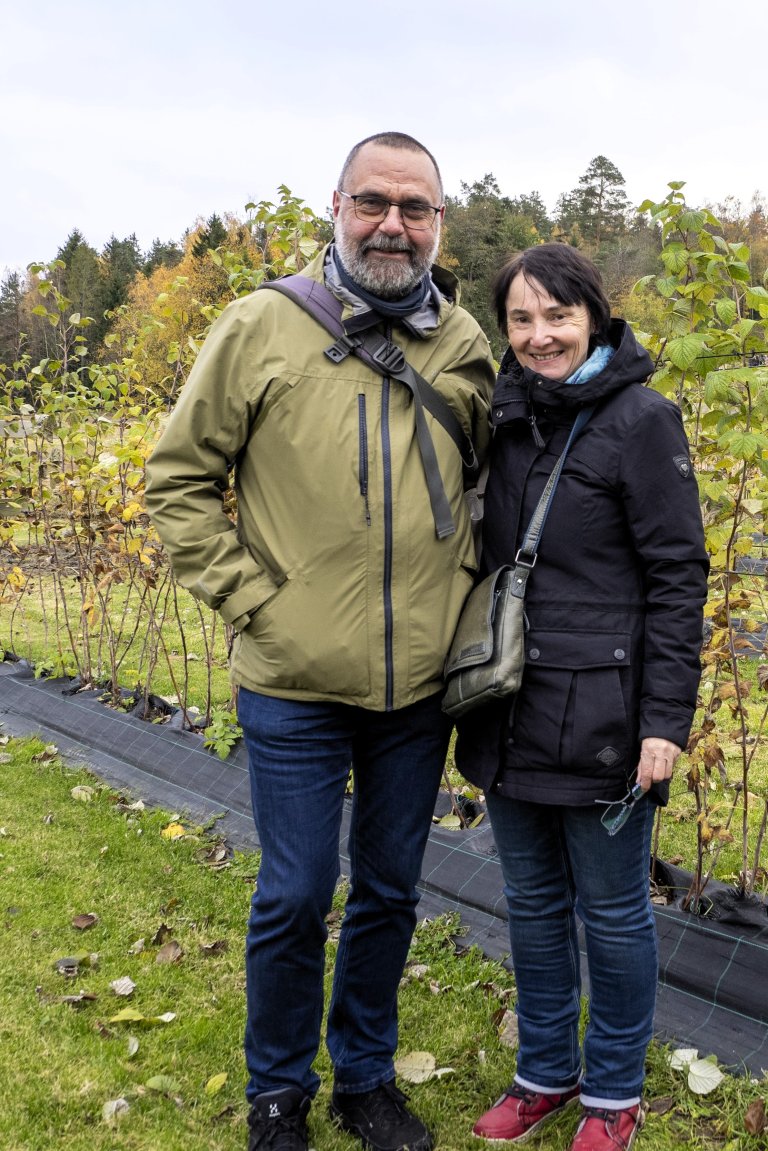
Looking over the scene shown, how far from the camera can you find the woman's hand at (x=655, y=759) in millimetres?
2021

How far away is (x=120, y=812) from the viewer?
4438 millimetres

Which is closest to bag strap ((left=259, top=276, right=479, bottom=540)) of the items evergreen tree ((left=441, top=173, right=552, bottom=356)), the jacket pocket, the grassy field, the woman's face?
the woman's face

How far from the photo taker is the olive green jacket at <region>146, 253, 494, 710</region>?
2.10 meters

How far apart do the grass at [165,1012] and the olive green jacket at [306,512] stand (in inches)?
46.7

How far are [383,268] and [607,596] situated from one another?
0.87 metres

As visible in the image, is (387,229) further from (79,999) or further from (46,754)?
(46,754)

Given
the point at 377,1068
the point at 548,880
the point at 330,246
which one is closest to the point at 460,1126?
the point at 377,1068

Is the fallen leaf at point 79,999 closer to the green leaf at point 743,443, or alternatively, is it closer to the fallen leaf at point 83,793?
the fallen leaf at point 83,793

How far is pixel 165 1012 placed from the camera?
2951 mm

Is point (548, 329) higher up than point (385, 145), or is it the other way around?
point (385, 145)

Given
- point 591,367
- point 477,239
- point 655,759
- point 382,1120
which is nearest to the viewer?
point 655,759

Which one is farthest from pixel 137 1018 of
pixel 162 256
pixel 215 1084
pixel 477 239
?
pixel 162 256

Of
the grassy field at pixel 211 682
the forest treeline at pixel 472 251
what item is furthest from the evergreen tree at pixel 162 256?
the grassy field at pixel 211 682

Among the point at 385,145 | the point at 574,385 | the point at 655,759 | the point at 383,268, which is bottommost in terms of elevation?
the point at 655,759
